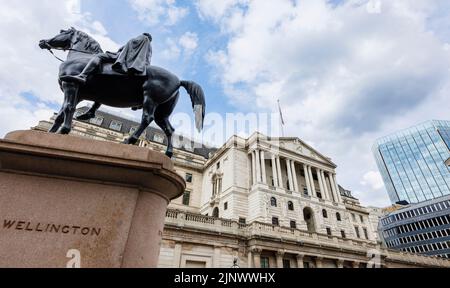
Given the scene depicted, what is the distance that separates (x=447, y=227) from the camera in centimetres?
6544

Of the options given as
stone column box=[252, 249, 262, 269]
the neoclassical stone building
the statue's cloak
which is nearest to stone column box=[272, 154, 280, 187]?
the neoclassical stone building

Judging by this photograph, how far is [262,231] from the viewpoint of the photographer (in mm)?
23812

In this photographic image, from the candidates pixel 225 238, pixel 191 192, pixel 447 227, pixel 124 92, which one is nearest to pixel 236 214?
pixel 225 238

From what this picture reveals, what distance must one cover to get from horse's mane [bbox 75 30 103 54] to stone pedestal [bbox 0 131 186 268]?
2.65m

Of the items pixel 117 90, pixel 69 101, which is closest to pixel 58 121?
pixel 69 101

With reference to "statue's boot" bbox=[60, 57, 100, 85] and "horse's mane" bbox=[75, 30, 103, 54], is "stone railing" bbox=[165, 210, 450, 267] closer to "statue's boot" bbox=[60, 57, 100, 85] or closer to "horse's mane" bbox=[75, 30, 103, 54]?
"horse's mane" bbox=[75, 30, 103, 54]

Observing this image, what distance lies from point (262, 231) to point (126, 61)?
22.5 meters

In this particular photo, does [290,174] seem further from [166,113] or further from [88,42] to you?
[88,42]

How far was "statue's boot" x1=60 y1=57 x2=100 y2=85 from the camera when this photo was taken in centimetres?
431

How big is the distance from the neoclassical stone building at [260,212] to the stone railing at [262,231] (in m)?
0.09

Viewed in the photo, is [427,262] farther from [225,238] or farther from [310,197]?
[225,238]

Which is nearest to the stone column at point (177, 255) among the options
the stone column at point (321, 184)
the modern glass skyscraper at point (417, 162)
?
the stone column at point (321, 184)

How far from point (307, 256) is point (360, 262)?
27.4 feet

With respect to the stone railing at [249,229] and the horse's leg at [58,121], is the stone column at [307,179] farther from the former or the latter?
the horse's leg at [58,121]
